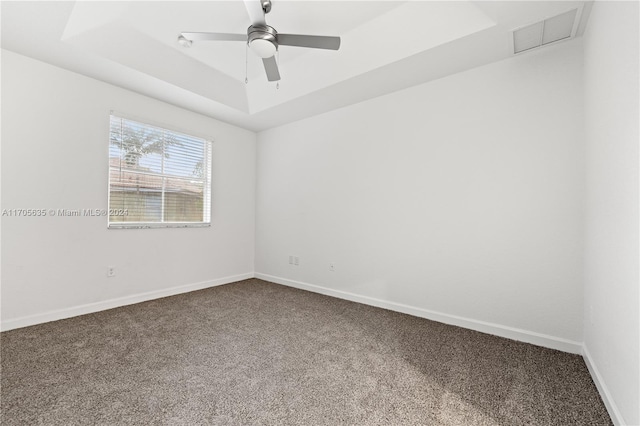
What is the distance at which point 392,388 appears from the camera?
1.71m

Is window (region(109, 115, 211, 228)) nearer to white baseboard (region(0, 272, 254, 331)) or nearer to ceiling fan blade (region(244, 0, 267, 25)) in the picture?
white baseboard (region(0, 272, 254, 331))

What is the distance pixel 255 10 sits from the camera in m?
1.79

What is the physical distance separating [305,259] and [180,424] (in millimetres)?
2762

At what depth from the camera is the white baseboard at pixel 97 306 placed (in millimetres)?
2576

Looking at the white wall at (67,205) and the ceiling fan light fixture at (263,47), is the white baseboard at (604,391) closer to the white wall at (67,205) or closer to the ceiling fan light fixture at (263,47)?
the ceiling fan light fixture at (263,47)

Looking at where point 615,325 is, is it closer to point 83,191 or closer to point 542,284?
point 542,284

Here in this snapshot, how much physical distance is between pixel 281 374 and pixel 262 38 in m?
2.32

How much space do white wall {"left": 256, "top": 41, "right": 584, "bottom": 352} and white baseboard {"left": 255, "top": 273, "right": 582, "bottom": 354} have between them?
0.01 m

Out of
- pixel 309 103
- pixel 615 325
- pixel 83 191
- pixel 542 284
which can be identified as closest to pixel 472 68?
pixel 309 103

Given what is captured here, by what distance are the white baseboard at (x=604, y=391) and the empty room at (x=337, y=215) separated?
0.6 inches

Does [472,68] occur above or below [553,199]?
above

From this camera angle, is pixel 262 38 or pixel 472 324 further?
pixel 472 324

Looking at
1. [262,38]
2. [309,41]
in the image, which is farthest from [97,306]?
[309,41]

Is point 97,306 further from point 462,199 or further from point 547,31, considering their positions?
point 547,31
